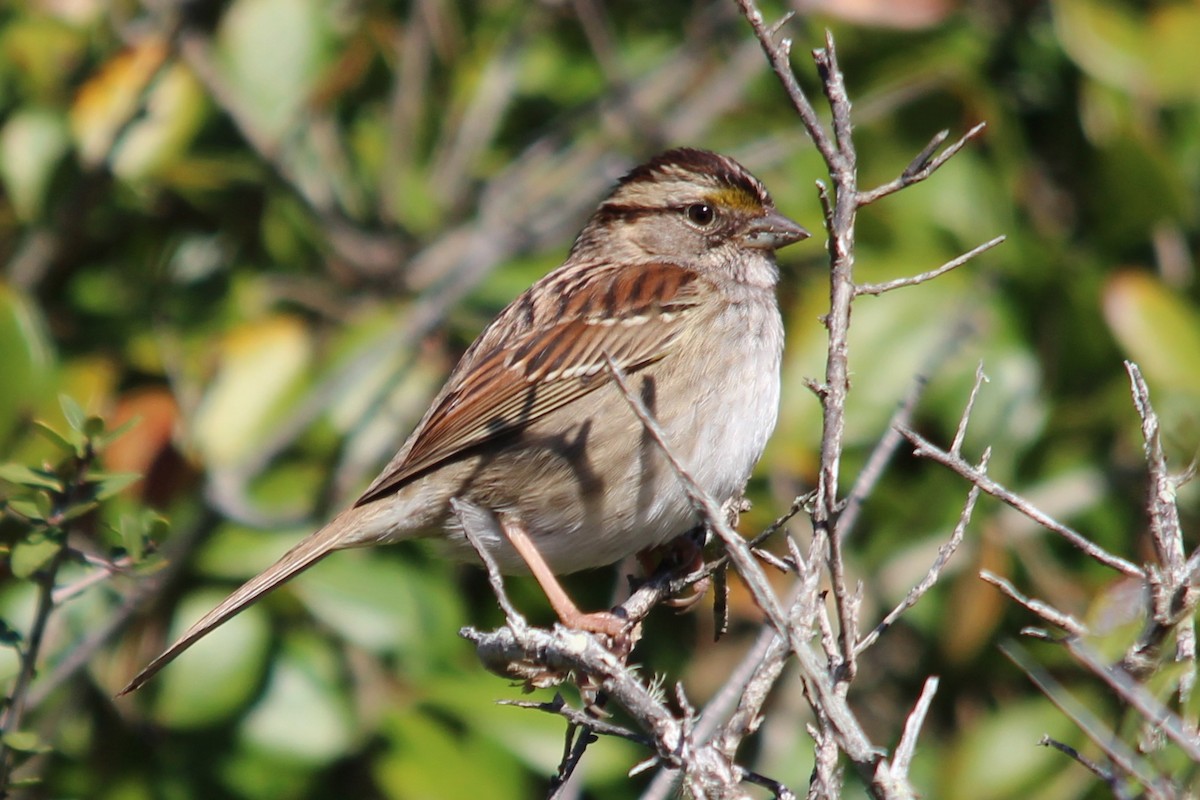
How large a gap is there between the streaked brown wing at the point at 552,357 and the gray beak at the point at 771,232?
188 mm

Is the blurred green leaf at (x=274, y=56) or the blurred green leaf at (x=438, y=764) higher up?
the blurred green leaf at (x=274, y=56)

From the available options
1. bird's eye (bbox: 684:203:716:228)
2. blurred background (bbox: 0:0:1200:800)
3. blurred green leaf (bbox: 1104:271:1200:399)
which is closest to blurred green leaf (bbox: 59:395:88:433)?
blurred background (bbox: 0:0:1200:800)

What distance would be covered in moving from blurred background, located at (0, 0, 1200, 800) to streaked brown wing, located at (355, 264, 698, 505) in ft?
1.47

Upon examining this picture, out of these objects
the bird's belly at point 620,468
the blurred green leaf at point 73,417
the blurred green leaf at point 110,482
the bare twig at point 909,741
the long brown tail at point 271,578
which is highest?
the blurred green leaf at point 73,417

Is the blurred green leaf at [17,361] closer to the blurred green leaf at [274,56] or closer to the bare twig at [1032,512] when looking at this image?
the blurred green leaf at [274,56]

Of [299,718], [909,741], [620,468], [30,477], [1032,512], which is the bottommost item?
[299,718]

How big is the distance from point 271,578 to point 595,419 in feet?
2.44

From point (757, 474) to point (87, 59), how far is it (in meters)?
2.16

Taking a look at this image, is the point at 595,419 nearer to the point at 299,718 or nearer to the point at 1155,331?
the point at 299,718

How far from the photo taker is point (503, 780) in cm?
349

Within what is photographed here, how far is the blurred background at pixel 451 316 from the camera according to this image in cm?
356

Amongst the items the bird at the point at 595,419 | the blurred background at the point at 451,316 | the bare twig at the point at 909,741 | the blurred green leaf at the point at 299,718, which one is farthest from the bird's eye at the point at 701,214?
the bare twig at the point at 909,741

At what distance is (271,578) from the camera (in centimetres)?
301

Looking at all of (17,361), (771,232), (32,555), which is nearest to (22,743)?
(32,555)
